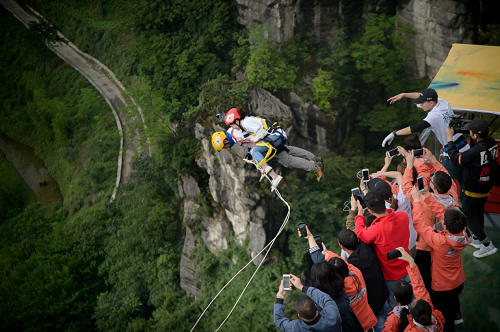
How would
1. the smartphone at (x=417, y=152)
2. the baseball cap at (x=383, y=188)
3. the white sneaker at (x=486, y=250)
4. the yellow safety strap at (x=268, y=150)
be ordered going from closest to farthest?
the baseball cap at (x=383, y=188) → the smartphone at (x=417, y=152) → the white sneaker at (x=486, y=250) → the yellow safety strap at (x=268, y=150)

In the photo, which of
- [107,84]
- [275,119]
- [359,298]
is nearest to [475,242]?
[359,298]

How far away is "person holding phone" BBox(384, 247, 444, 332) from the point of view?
4.58 meters

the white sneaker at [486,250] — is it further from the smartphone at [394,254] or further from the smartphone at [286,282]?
the smartphone at [286,282]

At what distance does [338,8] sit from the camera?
65.9 ft

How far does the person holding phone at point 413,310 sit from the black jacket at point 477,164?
234 cm

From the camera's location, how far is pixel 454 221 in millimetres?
5031

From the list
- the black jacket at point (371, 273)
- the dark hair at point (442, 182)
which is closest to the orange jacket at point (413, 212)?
the dark hair at point (442, 182)

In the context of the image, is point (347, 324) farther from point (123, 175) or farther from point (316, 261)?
point (123, 175)

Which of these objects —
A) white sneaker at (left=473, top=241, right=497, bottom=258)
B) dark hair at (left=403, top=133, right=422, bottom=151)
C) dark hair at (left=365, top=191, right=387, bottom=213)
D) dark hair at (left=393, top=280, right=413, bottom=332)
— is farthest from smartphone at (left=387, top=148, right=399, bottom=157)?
dark hair at (left=393, top=280, right=413, bottom=332)

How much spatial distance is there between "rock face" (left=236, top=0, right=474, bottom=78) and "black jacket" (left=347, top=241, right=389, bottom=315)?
15917mm

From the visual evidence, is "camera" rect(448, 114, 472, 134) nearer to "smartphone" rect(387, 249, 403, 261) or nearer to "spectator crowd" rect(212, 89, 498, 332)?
"spectator crowd" rect(212, 89, 498, 332)

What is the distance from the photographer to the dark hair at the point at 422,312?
4.55 m

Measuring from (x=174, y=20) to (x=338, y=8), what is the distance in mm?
8732

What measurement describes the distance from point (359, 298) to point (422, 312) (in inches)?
37.9
